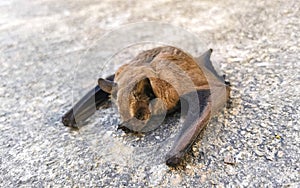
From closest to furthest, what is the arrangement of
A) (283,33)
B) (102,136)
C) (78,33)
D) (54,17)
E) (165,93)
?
(165,93) < (102,136) < (283,33) < (78,33) < (54,17)

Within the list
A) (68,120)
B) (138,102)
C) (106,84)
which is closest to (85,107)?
(68,120)

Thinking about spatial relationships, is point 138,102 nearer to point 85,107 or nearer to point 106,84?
point 106,84

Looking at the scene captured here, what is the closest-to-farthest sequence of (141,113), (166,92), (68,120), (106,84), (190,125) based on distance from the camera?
(190,125) < (141,113) < (166,92) < (106,84) < (68,120)

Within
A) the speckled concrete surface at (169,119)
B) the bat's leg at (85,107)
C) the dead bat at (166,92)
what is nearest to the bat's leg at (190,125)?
the dead bat at (166,92)

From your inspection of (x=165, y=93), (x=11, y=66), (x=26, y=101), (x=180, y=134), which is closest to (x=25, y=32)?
(x=11, y=66)

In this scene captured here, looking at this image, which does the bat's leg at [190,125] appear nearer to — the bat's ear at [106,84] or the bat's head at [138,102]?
the bat's head at [138,102]

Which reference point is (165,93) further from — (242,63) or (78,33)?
(78,33)
